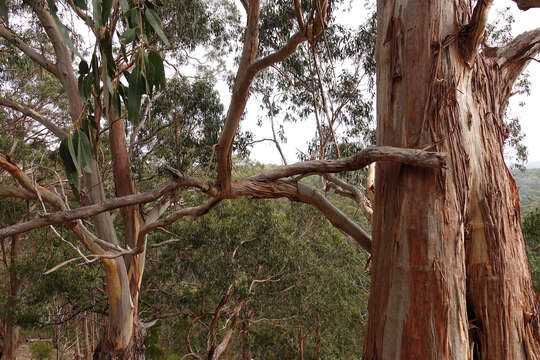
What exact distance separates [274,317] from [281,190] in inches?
288

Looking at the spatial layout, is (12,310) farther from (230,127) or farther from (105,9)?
(105,9)

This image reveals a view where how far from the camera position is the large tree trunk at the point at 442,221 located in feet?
4.45

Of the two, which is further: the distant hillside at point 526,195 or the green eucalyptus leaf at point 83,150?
the distant hillside at point 526,195

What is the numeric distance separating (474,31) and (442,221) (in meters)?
0.70

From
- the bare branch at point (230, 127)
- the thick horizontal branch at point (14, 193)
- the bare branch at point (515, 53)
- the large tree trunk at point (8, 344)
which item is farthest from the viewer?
the large tree trunk at point (8, 344)

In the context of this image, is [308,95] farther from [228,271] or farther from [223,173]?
[223,173]

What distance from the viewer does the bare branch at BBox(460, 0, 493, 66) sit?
51.8 inches

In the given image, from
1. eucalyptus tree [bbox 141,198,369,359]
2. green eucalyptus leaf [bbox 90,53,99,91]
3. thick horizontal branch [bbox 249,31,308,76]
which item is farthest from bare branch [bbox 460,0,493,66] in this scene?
eucalyptus tree [bbox 141,198,369,359]

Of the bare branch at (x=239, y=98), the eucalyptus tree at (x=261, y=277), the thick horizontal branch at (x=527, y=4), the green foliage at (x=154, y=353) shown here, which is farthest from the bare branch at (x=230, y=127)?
the green foliage at (x=154, y=353)

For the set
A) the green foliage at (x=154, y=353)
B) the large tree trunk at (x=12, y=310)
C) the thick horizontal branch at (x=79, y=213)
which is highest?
the thick horizontal branch at (x=79, y=213)

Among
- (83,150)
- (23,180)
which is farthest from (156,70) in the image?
(23,180)

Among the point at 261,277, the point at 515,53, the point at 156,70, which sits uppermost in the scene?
the point at 515,53

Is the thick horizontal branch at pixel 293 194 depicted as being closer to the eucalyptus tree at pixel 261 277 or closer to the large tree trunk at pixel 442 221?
the large tree trunk at pixel 442 221

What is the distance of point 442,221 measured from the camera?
1.37 meters
